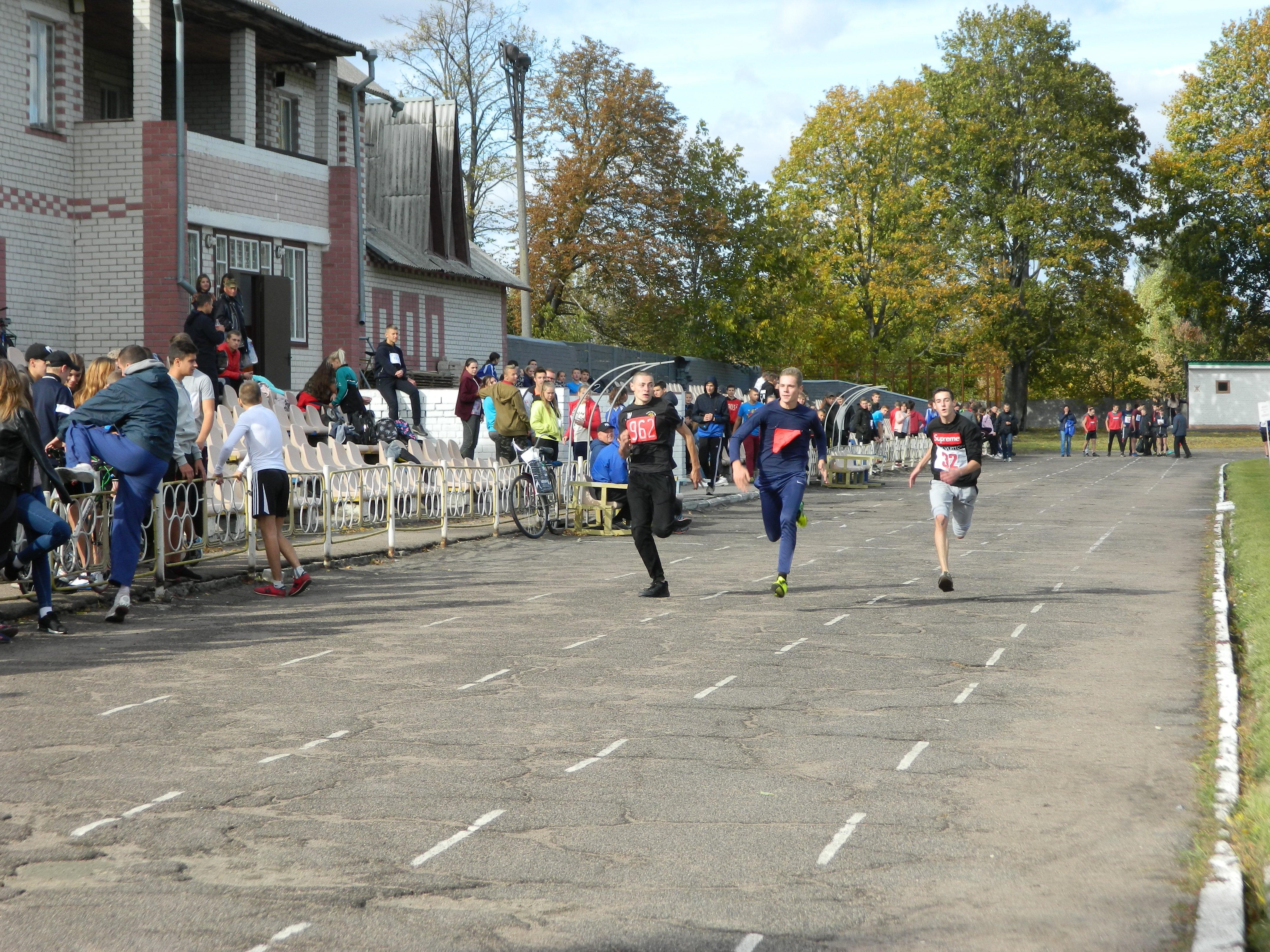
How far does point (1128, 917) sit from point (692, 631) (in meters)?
6.09

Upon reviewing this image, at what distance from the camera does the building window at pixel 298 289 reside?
27094 mm

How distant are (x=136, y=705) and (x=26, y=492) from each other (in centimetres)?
283

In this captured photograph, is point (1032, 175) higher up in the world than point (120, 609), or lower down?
higher up

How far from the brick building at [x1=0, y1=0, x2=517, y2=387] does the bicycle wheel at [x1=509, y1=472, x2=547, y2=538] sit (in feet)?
24.2

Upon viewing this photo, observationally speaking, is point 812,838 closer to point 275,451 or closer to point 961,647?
point 961,647

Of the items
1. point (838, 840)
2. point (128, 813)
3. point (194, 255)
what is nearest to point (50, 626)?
point (128, 813)

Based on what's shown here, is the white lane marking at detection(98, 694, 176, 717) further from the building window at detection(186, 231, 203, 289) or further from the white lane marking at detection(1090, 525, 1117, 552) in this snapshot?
the building window at detection(186, 231, 203, 289)

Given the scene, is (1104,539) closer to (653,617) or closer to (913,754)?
(653,617)

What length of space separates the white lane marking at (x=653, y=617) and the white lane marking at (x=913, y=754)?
4156 mm

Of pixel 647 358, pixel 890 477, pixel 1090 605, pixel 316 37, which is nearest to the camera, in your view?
pixel 1090 605

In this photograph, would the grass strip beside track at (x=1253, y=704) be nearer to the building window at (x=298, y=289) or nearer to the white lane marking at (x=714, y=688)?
the white lane marking at (x=714, y=688)

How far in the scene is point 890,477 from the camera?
37188 mm

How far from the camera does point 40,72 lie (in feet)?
74.1

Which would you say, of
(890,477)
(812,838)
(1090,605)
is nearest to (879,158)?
(890,477)
